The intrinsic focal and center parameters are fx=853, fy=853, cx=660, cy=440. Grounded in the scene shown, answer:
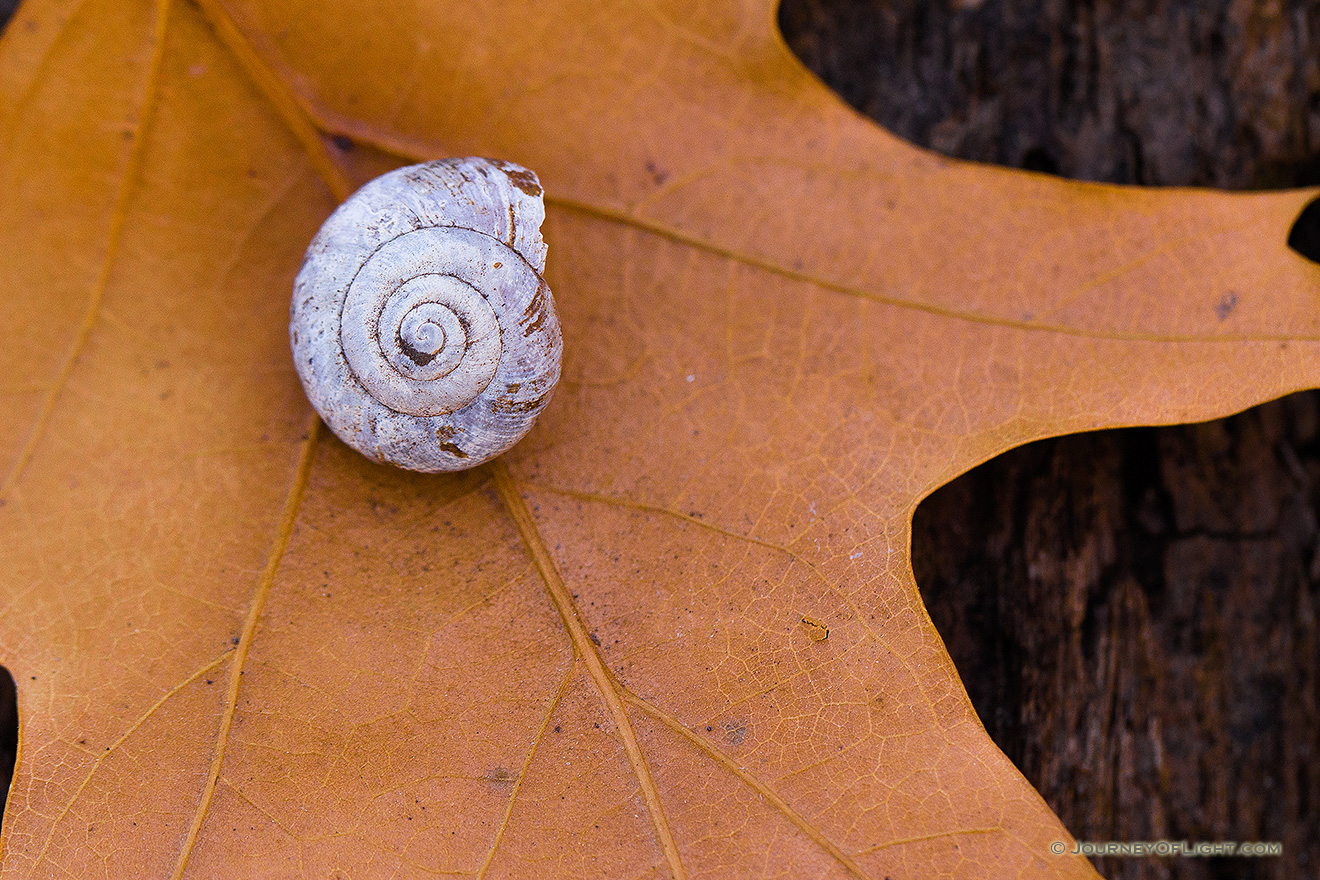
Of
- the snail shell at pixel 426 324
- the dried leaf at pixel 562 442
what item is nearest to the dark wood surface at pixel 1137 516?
the dried leaf at pixel 562 442

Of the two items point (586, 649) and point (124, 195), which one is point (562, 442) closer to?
point (586, 649)

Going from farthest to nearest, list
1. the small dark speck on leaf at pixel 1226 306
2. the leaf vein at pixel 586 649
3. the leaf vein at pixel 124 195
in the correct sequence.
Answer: the leaf vein at pixel 124 195 < the small dark speck on leaf at pixel 1226 306 < the leaf vein at pixel 586 649

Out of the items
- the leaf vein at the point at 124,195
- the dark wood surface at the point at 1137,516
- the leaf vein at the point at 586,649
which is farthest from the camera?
the dark wood surface at the point at 1137,516

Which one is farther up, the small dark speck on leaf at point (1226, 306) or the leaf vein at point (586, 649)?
the small dark speck on leaf at point (1226, 306)

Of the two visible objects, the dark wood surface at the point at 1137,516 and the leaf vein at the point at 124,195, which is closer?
the leaf vein at the point at 124,195

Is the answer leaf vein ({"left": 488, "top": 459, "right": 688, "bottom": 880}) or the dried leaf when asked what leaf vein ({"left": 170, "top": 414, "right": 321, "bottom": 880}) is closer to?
the dried leaf

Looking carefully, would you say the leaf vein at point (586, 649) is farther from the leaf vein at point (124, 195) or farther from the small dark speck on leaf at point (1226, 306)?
the small dark speck on leaf at point (1226, 306)

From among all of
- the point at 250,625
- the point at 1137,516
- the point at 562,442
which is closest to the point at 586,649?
the point at 562,442
